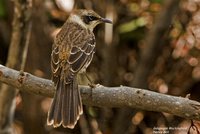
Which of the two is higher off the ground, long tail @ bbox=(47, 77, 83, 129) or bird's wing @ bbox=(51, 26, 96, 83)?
bird's wing @ bbox=(51, 26, 96, 83)

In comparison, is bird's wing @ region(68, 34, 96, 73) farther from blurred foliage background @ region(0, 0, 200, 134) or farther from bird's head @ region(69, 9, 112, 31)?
blurred foliage background @ region(0, 0, 200, 134)

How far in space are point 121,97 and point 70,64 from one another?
3.62 feet

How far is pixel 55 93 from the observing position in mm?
5266

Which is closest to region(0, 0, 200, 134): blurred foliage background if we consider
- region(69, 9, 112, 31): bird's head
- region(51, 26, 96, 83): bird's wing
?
region(69, 9, 112, 31): bird's head

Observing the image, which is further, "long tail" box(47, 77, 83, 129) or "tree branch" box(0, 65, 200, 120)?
"long tail" box(47, 77, 83, 129)

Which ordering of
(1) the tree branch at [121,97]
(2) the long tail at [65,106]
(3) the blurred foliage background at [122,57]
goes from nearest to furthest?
(1) the tree branch at [121,97], (2) the long tail at [65,106], (3) the blurred foliage background at [122,57]

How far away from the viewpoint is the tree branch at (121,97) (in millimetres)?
4352

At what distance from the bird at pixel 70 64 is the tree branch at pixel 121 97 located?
0.11m

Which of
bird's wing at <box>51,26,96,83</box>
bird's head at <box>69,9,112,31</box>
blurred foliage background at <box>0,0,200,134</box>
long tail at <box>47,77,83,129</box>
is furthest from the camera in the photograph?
blurred foliage background at <box>0,0,200,134</box>

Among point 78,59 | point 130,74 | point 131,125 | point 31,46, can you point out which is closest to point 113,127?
point 131,125

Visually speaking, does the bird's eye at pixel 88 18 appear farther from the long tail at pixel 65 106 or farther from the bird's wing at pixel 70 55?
the long tail at pixel 65 106

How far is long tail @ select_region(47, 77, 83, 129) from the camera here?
201 inches

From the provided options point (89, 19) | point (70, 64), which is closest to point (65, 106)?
point (70, 64)

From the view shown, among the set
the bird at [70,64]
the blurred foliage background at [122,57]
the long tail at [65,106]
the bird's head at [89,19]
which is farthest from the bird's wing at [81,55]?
the blurred foliage background at [122,57]
